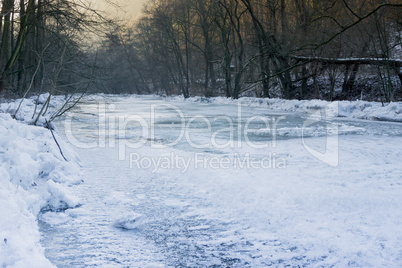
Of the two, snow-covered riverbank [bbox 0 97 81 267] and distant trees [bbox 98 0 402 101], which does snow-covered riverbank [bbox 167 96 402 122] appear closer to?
distant trees [bbox 98 0 402 101]

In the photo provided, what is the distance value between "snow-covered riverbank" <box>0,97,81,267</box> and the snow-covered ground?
11 millimetres

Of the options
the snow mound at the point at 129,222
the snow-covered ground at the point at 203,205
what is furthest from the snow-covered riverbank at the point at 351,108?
the snow mound at the point at 129,222

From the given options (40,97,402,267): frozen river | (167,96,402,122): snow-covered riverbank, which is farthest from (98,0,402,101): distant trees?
(40,97,402,267): frozen river

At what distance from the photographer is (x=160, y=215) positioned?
2926mm

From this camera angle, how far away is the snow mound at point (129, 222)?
2.68 m

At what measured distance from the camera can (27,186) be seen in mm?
3041

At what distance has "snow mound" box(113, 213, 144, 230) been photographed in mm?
2675

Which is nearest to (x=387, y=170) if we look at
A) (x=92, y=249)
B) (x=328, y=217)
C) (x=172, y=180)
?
(x=328, y=217)

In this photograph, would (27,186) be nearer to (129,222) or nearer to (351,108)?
(129,222)

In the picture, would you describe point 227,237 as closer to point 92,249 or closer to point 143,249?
point 143,249

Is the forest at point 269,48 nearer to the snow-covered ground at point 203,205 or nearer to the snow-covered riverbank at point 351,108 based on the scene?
the snow-covered riverbank at point 351,108

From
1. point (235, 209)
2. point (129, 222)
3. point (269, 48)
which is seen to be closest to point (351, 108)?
point (269, 48)

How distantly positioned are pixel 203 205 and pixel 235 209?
0.31 meters

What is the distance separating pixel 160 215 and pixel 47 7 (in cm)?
691
